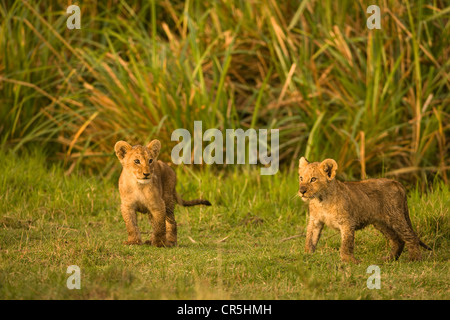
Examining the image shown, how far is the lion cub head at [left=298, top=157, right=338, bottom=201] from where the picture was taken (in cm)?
655

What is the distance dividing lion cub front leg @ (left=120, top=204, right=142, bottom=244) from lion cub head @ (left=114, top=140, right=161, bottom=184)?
13.9 inches

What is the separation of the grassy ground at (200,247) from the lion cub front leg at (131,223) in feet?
0.49

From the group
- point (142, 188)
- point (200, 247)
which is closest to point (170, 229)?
point (200, 247)

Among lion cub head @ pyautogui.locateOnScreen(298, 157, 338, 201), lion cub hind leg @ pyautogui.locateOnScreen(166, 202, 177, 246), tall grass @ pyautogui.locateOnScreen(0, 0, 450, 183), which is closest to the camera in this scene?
lion cub head @ pyautogui.locateOnScreen(298, 157, 338, 201)

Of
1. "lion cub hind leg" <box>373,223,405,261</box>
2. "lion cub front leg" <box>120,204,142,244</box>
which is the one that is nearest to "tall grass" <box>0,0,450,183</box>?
"lion cub hind leg" <box>373,223,405,261</box>

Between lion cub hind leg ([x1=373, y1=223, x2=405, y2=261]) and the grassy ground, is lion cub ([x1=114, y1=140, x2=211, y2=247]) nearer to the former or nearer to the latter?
the grassy ground

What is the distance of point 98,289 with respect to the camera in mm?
5281

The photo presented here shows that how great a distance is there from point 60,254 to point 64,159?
470 centimetres

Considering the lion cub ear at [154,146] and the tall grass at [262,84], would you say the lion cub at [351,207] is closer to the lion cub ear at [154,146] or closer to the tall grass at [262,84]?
the lion cub ear at [154,146]

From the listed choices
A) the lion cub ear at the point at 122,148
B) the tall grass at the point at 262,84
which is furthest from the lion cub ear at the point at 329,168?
the tall grass at the point at 262,84

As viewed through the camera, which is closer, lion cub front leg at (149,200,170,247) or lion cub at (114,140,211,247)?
lion cub at (114,140,211,247)

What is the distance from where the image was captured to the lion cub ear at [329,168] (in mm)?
6607

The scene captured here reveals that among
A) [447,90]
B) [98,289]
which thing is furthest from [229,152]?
[98,289]

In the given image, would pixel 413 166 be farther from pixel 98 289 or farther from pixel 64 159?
pixel 98 289
